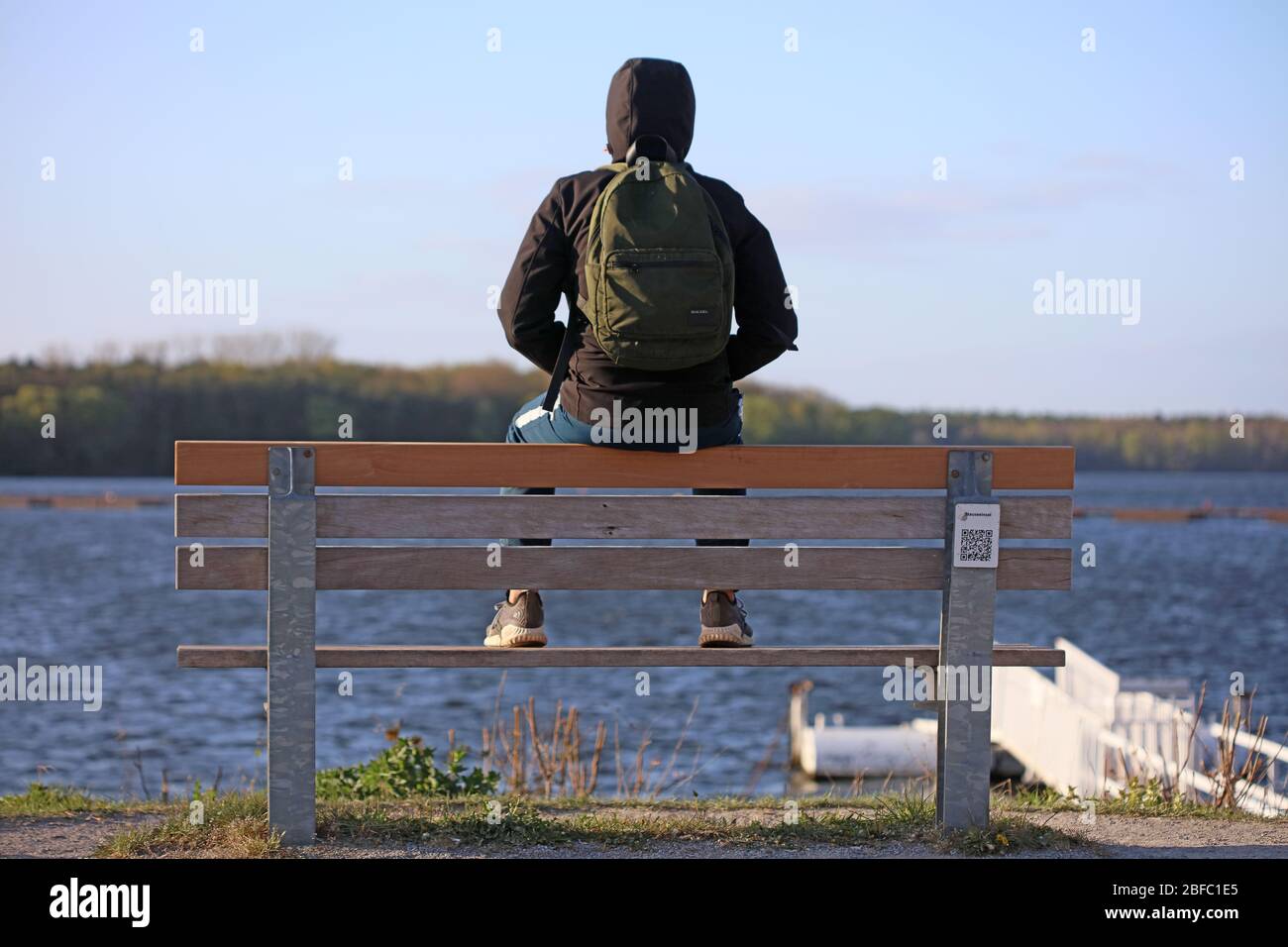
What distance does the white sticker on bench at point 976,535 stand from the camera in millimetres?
5078

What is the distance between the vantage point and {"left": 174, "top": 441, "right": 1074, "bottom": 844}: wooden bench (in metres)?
4.86

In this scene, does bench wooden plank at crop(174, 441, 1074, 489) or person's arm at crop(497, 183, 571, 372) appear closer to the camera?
bench wooden plank at crop(174, 441, 1074, 489)

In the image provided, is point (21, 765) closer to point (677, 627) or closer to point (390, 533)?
point (390, 533)

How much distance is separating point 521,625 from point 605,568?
1.35 feet

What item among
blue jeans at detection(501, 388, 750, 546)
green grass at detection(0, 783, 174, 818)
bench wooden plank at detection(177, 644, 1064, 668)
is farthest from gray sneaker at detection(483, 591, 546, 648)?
green grass at detection(0, 783, 174, 818)

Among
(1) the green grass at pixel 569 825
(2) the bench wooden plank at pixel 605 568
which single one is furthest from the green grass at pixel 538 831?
(2) the bench wooden plank at pixel 605 568

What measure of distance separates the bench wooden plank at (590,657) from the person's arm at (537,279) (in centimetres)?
114

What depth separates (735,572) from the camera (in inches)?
200

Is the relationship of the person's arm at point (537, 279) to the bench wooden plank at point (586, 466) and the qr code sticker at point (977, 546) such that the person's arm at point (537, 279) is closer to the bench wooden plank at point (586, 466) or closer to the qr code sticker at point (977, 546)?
the bench wooden plank at point (586, 466)

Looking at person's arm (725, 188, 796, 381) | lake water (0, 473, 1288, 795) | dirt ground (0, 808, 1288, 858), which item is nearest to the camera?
dirt ground (0, 808, 1288, 858)

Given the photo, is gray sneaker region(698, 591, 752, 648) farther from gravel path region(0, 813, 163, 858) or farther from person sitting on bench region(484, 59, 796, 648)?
gravel path region(0, 813, 163, 858)

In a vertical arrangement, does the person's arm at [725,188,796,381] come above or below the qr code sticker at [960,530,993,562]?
above

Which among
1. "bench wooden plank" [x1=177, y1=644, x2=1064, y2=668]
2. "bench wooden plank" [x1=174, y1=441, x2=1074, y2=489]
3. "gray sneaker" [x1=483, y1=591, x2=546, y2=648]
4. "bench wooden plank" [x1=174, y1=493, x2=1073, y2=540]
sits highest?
"bench wooden plank" [x1=174, y1=441, x2=1074, y2=489]

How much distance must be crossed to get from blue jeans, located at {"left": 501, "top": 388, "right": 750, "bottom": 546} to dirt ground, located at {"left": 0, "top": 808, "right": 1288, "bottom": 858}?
3.70 ft
